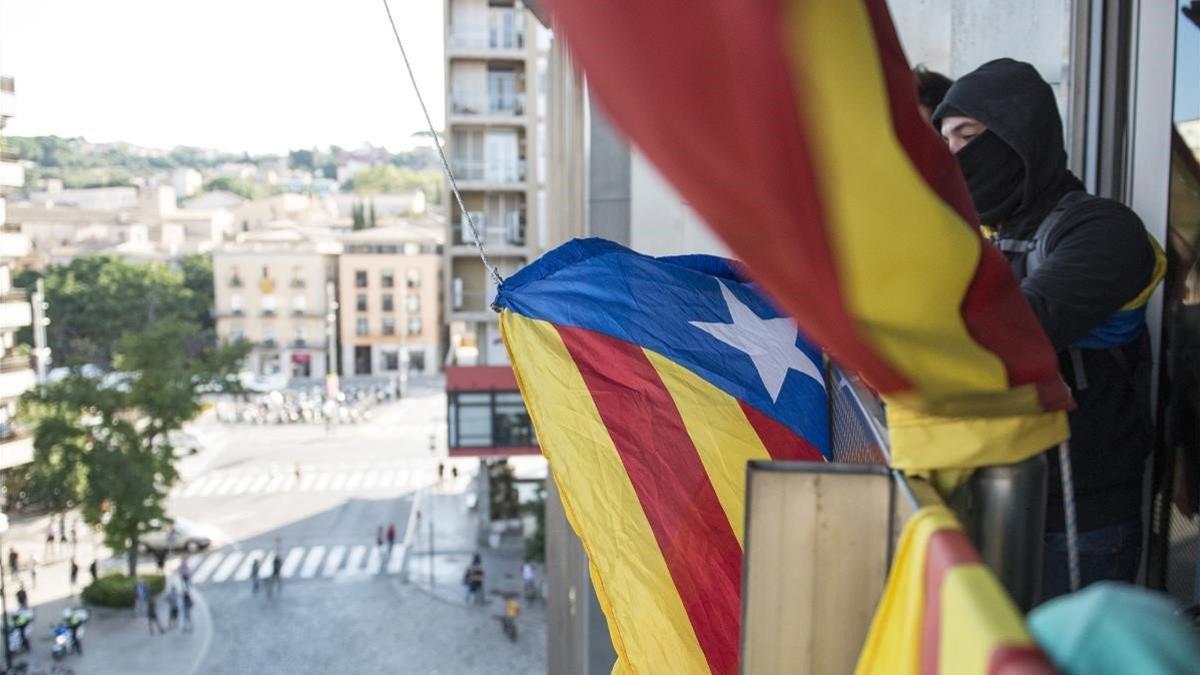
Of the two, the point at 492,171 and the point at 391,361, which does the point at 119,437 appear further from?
the point at 391,361

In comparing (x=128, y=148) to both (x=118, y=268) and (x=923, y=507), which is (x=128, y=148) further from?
(x=923, y=507)

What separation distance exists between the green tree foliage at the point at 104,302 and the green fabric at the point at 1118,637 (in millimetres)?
58129

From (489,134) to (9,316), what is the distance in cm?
1264

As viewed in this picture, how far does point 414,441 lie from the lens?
43.3 m

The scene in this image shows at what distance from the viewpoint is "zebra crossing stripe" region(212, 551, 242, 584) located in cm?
2681

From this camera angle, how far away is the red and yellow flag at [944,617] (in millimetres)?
832

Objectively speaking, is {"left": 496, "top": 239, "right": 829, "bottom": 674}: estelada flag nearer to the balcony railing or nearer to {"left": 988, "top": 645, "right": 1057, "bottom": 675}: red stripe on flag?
{"left": 988, "top": 645, "right": 1057, "bottom": 675}: red stripe on flag

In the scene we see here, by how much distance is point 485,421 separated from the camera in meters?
24.7

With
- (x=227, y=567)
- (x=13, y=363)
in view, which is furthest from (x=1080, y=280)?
(x=227, y=567)

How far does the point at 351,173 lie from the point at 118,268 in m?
69.3

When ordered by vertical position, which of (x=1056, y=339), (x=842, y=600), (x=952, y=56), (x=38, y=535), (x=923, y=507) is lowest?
(x=38, y=535)

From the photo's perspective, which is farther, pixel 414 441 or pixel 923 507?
pixel 414 441

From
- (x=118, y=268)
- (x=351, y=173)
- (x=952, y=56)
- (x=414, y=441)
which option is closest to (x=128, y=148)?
(x=351, y=173)

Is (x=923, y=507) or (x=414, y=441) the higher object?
(x=923, y=507)
